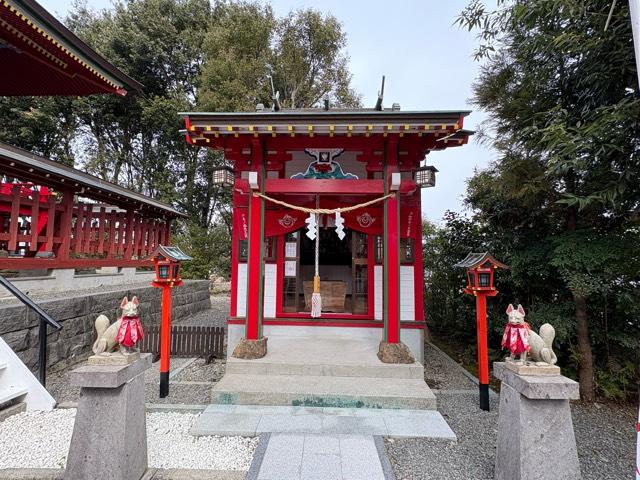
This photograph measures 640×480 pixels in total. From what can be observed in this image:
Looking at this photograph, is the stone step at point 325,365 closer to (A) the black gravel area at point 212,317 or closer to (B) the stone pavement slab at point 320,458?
(B) the stone pavement slab at point 320,458

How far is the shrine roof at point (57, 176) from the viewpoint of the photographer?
17.5ft

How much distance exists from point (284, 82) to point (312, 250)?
1036cm

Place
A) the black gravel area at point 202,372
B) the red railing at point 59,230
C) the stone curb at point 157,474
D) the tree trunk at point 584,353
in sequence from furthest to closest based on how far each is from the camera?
the red railing at point 59,230
the black gravel area at point 202,372
the tree trunk at point 584,353
the stone curb at point 157,474

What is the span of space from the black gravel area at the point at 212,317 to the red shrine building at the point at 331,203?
12.9 feet

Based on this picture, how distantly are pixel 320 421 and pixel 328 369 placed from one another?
92 cm

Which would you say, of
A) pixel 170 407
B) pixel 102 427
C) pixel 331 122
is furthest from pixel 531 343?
pixel 170 407

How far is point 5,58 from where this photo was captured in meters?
Result: 5.29

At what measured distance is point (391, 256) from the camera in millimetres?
4781

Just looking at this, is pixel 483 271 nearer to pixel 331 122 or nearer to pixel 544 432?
pixel 544 432

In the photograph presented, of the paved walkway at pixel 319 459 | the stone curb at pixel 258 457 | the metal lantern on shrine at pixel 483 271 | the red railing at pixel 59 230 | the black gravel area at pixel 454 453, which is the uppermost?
the red railing at pixel 59 230

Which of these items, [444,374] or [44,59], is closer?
[44,59]

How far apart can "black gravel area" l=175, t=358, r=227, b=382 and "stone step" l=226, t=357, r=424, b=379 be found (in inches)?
36.4

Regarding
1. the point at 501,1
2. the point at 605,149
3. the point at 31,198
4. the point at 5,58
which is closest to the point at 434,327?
the point at 605,149

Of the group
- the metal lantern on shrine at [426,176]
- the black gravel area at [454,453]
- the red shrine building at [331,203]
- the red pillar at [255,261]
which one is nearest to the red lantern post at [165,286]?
the red pillar at [255,261]
